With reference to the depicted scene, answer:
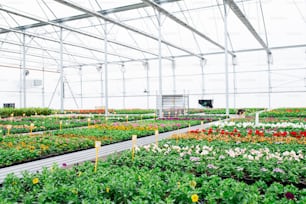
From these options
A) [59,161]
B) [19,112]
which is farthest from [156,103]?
[59,161]

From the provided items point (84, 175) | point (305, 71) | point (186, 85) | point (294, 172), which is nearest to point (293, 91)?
point (305, 71)

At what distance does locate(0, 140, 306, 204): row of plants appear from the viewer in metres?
2.92

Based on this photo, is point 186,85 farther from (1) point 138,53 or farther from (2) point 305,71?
(2) point 305,71

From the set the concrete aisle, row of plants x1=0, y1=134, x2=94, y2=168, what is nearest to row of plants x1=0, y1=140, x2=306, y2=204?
the concrete aisle

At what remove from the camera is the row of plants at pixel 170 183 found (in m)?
2.92

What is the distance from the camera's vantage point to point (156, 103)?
707 inches

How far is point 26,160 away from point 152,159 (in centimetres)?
258

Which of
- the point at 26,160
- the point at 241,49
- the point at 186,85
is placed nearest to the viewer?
the point at 26,160

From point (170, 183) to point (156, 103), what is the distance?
14.7m

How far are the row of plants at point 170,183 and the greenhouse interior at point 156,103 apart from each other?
17mm

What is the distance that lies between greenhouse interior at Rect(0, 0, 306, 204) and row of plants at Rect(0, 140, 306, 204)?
0.02 metres

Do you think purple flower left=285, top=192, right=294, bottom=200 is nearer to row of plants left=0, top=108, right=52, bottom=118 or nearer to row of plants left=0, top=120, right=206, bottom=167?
row of plants left=0, top=120, right=206, bottom=167

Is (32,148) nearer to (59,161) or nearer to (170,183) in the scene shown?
(59,161)

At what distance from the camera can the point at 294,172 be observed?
12.4ft
